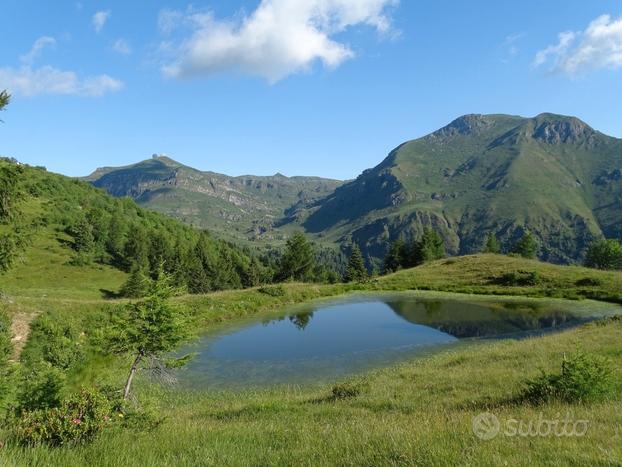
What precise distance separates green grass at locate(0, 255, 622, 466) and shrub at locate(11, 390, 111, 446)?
0.38 meters

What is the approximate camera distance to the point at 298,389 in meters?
23.0

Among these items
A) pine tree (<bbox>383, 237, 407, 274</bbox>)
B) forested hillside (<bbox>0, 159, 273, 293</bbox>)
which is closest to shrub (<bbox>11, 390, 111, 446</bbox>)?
forested hillside (<bbox>0, 159, 273, 293</bbox>)

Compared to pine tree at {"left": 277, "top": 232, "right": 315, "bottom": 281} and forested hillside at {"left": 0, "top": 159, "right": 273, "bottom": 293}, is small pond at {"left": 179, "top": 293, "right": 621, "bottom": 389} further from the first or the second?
forested hillside at {"left": 0, "top": 159, "right": 273, "bottom": 293}

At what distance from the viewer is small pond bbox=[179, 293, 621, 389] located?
92.7ft

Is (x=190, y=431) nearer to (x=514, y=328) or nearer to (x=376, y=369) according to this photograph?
(x=376, y=369)

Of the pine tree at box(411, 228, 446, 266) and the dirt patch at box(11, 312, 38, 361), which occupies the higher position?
the pine tree at box(411, 228, 446, 266)

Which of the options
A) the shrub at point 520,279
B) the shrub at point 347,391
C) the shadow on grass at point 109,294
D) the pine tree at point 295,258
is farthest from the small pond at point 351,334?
the shadow on grass at point 109,294

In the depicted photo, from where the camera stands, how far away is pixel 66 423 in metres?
8.09

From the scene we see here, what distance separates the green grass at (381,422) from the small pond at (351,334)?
13.3 feet

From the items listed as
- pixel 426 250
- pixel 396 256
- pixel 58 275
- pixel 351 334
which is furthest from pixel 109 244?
pixel 351 334

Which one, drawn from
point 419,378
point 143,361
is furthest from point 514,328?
point 143,361

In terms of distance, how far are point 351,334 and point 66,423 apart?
3307 cm

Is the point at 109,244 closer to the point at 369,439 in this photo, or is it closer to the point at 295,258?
the point at 295,258

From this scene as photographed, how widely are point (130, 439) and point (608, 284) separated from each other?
222 feet
